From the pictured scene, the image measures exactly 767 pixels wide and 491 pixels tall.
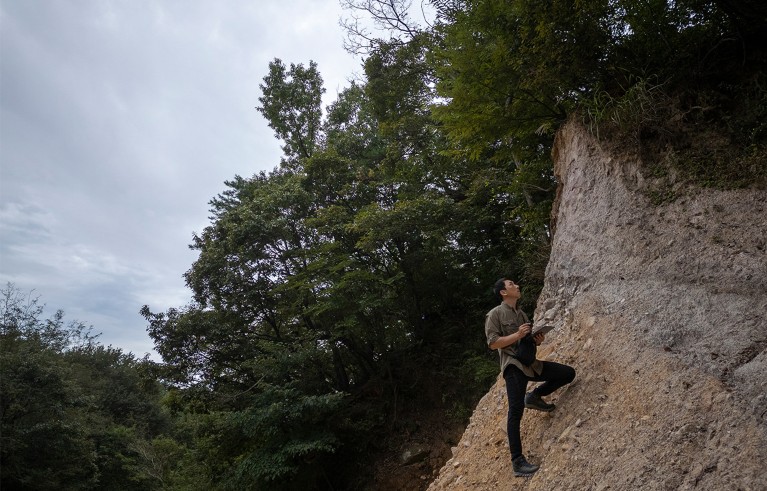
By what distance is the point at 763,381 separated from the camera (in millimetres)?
3023

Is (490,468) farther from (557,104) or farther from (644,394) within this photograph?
(557,104)

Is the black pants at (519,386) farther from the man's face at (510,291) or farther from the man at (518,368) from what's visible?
the man's face at (510,291)

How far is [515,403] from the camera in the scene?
12.7 feet

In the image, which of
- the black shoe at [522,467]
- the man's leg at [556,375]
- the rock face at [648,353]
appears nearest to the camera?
the rock face at [648,353]

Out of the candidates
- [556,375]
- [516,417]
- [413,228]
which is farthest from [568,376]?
[413,228]

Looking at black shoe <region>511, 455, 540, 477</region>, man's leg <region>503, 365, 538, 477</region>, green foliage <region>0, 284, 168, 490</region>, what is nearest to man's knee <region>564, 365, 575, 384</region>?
man's leg <region>503, 365, 538, 477</region>

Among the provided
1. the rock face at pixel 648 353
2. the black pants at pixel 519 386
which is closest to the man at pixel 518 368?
the black pants at pixel 519 386

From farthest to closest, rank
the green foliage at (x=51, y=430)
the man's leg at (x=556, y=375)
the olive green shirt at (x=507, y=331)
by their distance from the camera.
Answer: the green foliage at (x=51, y=430)
the man's leg at (x=556, y=375)
the olive green shirt at (x=507, y=331)

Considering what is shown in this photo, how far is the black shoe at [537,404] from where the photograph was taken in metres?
4.20

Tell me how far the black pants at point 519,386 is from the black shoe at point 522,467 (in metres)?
0.05

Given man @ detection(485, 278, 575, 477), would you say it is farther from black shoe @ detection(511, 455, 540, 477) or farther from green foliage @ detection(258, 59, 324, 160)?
green foliage @ detection(258, 59, 324, 160)

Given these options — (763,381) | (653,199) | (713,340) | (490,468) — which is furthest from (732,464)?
(653,199)

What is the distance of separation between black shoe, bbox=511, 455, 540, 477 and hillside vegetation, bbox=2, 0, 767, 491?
46.5 inches

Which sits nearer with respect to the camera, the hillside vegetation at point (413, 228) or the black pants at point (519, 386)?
the black pants at point (519, 386)
